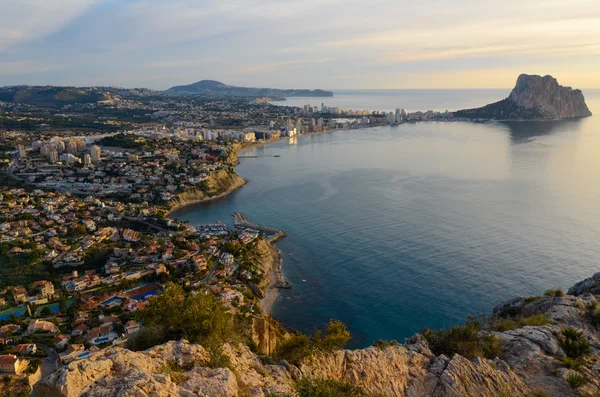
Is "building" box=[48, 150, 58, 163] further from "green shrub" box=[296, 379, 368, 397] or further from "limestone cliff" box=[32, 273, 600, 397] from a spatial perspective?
"green shrub" box=[296, 379, 368, 397]

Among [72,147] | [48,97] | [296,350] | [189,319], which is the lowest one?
[72,147]

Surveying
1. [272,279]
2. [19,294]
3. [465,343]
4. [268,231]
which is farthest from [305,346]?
[268,231]

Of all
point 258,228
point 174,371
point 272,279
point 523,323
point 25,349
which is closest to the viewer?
point 174,371

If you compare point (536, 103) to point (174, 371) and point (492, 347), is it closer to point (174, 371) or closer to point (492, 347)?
point (492, 347)

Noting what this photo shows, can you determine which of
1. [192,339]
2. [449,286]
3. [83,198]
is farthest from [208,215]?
[192,339]

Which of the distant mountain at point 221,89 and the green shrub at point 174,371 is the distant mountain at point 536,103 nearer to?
the green shrub at point 174,371

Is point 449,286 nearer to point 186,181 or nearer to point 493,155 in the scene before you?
point 186,181

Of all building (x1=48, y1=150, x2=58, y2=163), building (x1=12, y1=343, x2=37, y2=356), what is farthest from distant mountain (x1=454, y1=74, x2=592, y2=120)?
building (x1=12, y1=343, x2=37, y2=356)
